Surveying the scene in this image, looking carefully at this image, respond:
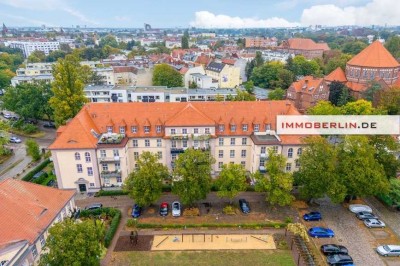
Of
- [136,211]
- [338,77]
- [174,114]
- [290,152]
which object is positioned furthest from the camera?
[338,77]

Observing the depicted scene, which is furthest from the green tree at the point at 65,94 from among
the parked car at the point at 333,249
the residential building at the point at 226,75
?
the residential building at the point at 226,75

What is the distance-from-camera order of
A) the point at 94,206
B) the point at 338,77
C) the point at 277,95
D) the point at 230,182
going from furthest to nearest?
the point at 338,77 < the point at 277,95 < the point at 94,206 < the point at 230,182

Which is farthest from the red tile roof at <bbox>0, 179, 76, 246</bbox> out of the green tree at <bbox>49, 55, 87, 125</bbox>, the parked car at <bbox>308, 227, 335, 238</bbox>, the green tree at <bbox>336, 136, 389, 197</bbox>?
the green tree at <bbox>336, 136, 389, 197</bbox>

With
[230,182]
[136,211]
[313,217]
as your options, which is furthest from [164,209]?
[313,217]

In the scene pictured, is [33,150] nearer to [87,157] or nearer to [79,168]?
[79,168]

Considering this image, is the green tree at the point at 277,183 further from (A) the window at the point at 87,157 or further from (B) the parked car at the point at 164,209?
(A) the window at the point at 87,157

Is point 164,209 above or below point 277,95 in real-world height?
below

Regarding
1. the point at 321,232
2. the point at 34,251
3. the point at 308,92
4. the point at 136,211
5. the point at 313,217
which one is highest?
the point at 308,92
